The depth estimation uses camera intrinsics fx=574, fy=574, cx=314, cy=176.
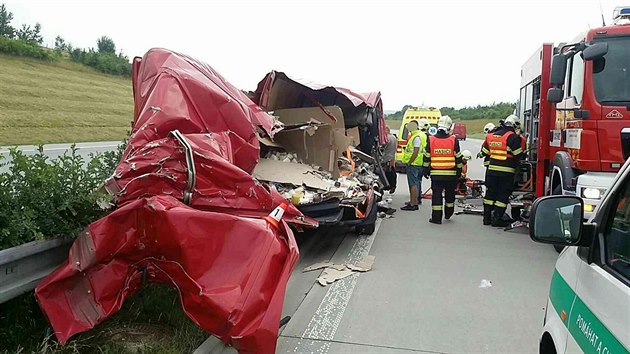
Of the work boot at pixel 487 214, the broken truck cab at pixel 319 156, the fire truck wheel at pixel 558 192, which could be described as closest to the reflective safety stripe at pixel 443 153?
the work boot at pixel 487 214

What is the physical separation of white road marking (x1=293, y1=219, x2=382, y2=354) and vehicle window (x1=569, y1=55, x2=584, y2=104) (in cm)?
328

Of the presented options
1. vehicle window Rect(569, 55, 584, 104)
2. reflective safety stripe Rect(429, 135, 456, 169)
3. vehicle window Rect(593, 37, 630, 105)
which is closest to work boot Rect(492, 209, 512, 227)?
reflective safety stripe Rect(429, 135, 456, 169)

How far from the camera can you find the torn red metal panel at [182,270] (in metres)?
3.34

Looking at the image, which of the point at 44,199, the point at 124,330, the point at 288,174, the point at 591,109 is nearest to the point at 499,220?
the point at 591,109

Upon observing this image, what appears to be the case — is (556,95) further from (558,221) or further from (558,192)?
(558,221)

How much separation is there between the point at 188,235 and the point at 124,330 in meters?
1.04

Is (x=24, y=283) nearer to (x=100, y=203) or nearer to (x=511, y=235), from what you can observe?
(x=100, y=203)

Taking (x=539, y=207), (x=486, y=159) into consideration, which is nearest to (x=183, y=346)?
(x=539, y=207)

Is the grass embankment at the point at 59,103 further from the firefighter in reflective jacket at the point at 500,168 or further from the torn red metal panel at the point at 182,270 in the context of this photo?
the torn red metal panel at the point at 182,270

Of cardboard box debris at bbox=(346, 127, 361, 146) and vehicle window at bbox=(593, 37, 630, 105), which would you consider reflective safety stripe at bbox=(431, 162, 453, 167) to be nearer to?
cardboard box debris at bbox=(346, 127, 361, 146)

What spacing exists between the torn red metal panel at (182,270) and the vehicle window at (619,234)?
1959 mm

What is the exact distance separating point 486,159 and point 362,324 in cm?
570

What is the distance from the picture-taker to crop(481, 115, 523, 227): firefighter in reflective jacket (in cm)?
906

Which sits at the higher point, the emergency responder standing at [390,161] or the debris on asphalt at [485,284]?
the emergency responder standing at [390,161]
